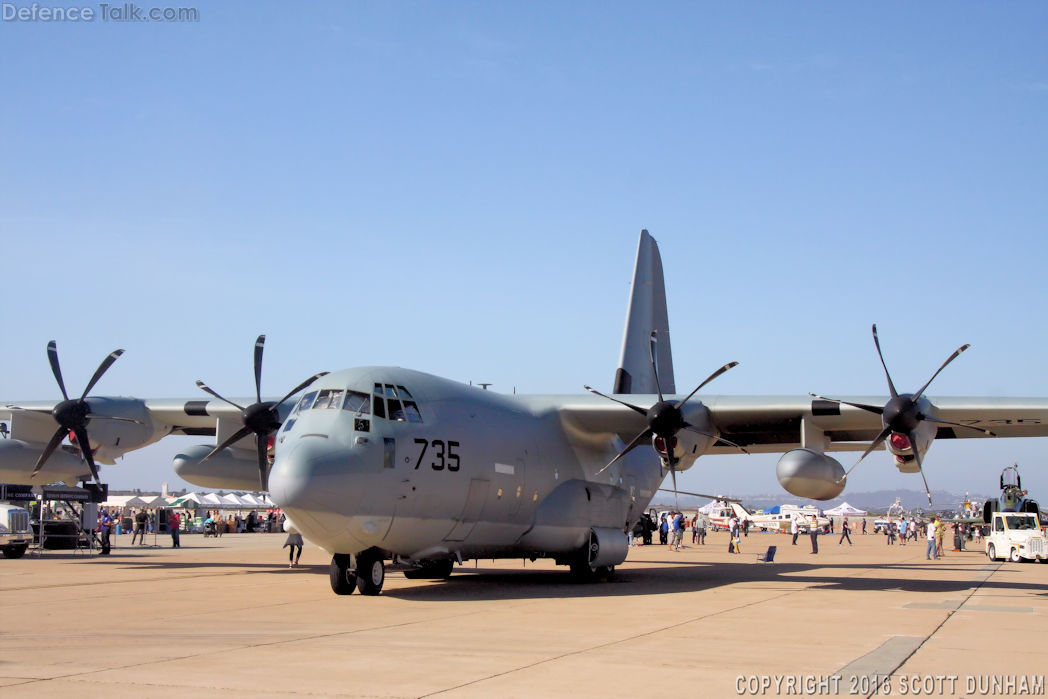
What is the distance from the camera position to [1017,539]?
35.1m

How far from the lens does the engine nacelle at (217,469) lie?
24.8 m

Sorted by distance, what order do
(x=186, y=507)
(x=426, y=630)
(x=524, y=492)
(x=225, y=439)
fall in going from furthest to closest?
(x=186, y=507), (x=225, y=439), (x=524, y=492), (x=426, y=630)

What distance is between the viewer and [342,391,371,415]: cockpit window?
16594mm

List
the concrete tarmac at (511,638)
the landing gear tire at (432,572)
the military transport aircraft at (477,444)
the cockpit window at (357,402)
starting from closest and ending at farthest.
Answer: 1. the concrete tarmac at (511,638)
2. the military transport aircraft at (477,444)
3. the cockpit window at (357,402)
4. the landing gear tire at (432,572)

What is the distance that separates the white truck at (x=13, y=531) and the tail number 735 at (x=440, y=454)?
19168mm

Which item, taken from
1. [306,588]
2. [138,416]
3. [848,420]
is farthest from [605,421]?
[138,416]

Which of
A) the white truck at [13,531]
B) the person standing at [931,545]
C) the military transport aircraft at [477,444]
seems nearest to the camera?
the military transport aircraft at [477,444]

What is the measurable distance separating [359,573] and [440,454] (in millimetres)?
2514

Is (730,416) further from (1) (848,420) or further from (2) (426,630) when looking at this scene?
(2) (426,630)

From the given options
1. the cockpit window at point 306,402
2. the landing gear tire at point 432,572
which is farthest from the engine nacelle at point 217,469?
the cockpit window at point 306,402

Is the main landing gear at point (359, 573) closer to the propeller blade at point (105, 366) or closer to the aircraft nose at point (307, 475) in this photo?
the aircraft nose at point (307, 475)

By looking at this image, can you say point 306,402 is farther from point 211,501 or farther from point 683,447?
point 211,501

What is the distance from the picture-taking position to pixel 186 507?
71.9 metres

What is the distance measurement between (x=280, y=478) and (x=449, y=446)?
3441mm
